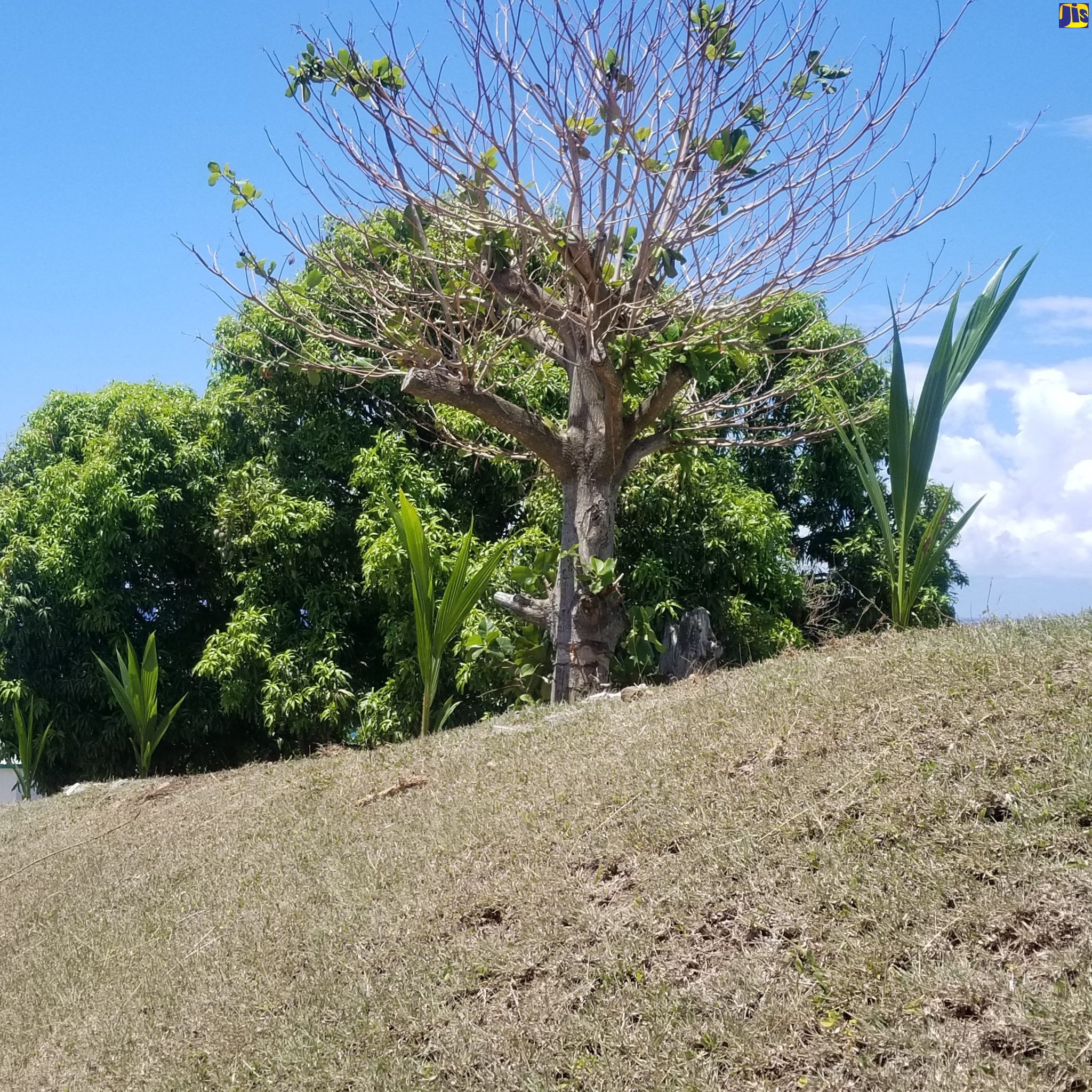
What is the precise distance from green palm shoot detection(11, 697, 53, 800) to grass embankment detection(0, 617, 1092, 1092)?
288 inches

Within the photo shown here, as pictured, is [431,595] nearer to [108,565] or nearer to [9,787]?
[108,565]

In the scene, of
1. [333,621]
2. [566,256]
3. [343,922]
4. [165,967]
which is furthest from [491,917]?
[333,621]

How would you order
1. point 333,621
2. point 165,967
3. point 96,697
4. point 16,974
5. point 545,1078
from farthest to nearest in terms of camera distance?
point 96,697 → point 333,621 → point 16,974 → point 165,967 → point 545,1078

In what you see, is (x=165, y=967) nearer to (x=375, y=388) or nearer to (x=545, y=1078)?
(x=545, y=1078)

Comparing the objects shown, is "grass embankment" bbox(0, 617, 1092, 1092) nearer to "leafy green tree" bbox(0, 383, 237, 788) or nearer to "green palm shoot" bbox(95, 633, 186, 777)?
"green palm shoot" bbox(95, 633, 186, 777)

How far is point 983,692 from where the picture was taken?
484cm

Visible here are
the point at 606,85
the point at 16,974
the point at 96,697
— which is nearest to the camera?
the point at 16,974

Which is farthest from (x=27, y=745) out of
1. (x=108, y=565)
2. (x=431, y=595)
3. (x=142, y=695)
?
(x=431, y=595)

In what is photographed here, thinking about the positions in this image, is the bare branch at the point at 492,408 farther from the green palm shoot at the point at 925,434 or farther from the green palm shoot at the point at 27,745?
the green palm shoot at the point at 27,745

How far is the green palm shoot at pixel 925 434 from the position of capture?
705 centimetres

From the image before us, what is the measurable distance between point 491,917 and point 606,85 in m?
5.66

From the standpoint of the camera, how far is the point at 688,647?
29.9ft

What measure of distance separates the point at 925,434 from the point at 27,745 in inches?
445

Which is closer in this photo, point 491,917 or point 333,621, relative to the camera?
point 491,917
